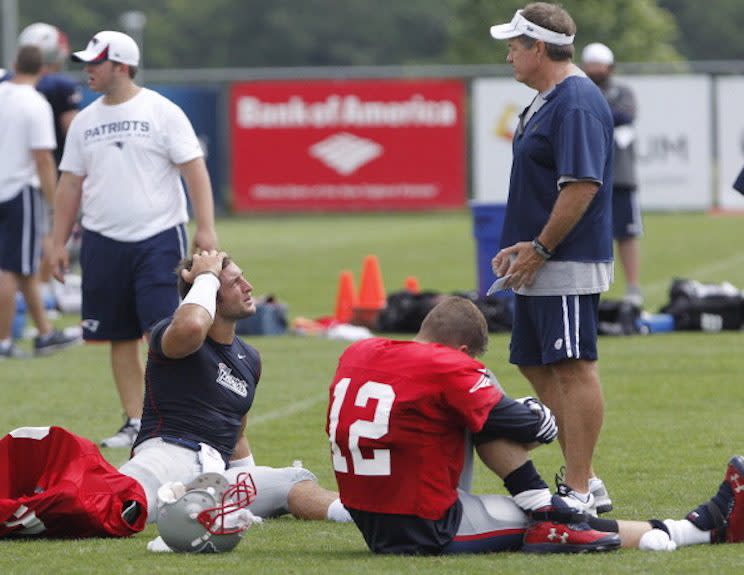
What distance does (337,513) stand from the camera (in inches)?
283

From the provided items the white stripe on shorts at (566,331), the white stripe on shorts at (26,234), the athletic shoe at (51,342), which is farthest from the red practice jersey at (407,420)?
the athletic shoe at (51,342)

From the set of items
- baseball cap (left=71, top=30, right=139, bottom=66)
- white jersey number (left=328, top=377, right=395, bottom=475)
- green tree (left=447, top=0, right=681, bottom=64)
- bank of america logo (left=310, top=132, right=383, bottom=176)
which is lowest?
white jersey number (left=328, top=377, right=395, bottom=475)

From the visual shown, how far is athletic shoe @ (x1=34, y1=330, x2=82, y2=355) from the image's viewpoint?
13.3m

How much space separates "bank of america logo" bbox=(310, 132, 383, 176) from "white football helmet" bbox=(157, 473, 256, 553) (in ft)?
78.3

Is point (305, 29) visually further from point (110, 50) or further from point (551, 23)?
point (551, 23)

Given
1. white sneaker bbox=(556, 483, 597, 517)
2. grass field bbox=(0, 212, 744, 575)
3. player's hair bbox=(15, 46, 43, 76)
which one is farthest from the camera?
player's hair bbox=(15, 46, 43, 76)

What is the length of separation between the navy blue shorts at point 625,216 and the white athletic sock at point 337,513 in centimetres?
783

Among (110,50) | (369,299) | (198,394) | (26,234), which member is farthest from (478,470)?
(369,299)

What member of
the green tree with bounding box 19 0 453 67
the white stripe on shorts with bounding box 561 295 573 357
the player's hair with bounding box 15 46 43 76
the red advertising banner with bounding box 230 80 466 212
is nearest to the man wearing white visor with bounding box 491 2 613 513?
the white stripe on shorts with bounding box 561 295 573 357

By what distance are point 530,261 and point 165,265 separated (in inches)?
113

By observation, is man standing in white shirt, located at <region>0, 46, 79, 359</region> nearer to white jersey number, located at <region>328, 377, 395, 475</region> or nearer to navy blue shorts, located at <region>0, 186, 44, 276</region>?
navy blue shorts, located at <region>0, 186, 44, 276</region>

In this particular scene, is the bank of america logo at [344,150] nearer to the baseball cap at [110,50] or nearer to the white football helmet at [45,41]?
the white football helmet at [45,41]

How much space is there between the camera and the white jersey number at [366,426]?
243 inches

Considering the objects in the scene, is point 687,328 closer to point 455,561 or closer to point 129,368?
point 129,368
